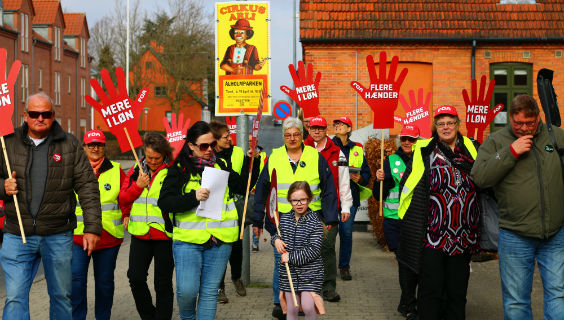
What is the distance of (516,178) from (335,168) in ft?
9.05

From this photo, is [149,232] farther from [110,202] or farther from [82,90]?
[82,90]

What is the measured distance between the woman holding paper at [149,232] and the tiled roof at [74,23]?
181ft

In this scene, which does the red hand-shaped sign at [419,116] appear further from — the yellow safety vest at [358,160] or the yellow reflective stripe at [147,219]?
the yellow reflective stripe at [147,219]

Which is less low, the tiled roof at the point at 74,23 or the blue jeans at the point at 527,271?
the tiled roof at the point at 74,23

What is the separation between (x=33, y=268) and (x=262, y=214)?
2.14 metres

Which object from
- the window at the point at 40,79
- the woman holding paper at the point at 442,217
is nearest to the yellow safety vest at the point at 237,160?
the woman holding paper at the point at 442,217

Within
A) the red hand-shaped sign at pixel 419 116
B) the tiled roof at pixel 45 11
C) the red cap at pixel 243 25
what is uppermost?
the tiled roof at pixel 45 11

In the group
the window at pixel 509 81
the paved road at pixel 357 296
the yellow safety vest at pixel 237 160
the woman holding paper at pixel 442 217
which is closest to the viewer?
the woman holding paper at pixel 442 217

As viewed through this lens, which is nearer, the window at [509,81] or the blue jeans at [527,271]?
the blue jeans at [527,271]

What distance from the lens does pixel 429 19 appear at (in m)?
18.5

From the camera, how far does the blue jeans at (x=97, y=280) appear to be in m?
6.14

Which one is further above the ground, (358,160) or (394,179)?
(358,160)

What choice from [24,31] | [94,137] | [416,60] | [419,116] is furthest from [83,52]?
[94,137]

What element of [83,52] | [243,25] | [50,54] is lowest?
[243,25]
